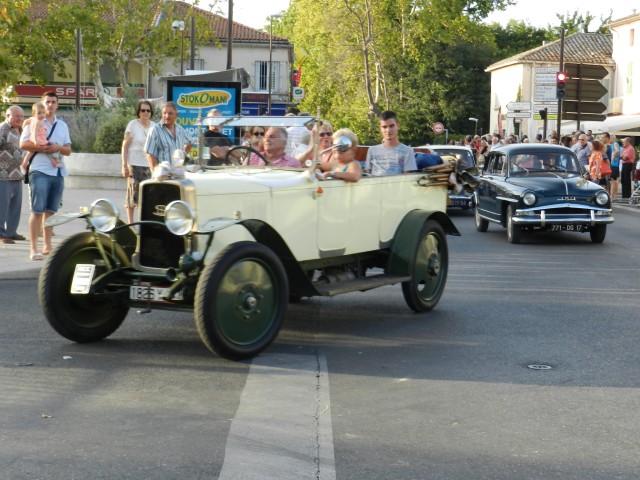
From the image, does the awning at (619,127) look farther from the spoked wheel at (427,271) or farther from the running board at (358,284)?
the running board at (358,284)

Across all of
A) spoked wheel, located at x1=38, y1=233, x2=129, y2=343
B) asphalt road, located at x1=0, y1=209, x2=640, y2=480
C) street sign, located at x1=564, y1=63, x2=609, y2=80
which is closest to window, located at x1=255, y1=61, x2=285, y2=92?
street sign, located at x1=564, y1=63, x2=609, y2=80

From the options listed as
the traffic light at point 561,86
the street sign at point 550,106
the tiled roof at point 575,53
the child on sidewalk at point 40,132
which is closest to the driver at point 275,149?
the child on sidewalk at point 40,132

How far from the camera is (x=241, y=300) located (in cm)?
768

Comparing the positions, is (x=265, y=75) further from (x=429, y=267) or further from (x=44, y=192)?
(x=429, y=267)

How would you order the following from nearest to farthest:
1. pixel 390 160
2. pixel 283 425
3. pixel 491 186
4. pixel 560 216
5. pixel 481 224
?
pixel 283 425
pixel 390 160
pixel 560 216
pixel 491 186
pixel 481 224

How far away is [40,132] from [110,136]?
13872mm

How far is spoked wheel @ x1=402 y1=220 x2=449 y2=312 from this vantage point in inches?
391

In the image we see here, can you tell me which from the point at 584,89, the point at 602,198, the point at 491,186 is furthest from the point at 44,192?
the point at 584,89

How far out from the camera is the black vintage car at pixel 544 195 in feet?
57.9

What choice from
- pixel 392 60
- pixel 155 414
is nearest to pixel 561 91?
pixel 155 414

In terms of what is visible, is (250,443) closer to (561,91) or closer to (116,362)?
(116,362)

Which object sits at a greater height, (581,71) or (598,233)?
(581,71)

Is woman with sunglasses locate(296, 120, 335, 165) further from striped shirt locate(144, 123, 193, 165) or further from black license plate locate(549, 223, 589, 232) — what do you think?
black license plate locate(549, 223, 589, 232)

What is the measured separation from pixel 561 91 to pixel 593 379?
2741cm
